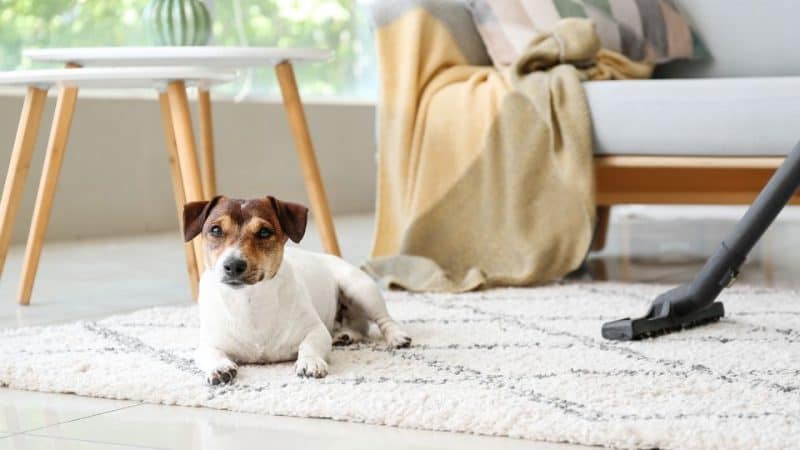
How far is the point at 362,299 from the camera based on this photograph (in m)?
2.03

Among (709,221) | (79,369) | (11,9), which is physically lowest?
(709,221)

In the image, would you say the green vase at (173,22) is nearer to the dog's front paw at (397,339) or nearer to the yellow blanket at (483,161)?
the yellow blanket at (483,161)

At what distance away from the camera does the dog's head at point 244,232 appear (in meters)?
1.66

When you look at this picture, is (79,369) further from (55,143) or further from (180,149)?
(55,143)

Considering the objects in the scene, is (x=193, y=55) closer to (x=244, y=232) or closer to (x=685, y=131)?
(x=244, y=232)

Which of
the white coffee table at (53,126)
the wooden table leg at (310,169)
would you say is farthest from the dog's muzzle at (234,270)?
the wooden table leg at (310,169)

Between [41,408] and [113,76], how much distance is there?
35.4 inches

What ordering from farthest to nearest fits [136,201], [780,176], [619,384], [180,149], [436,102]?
[136,201] → [436,102] → [180,149] → [780,176] → [619,384]

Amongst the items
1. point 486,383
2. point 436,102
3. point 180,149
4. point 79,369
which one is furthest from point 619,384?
point 436,102

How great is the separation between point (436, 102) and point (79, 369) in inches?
54.3

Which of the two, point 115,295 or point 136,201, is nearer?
point 115,295

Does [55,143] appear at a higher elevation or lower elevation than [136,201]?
higher

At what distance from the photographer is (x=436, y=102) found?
2.90 meters

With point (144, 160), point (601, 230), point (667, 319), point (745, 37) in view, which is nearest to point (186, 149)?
point (667, 319)
